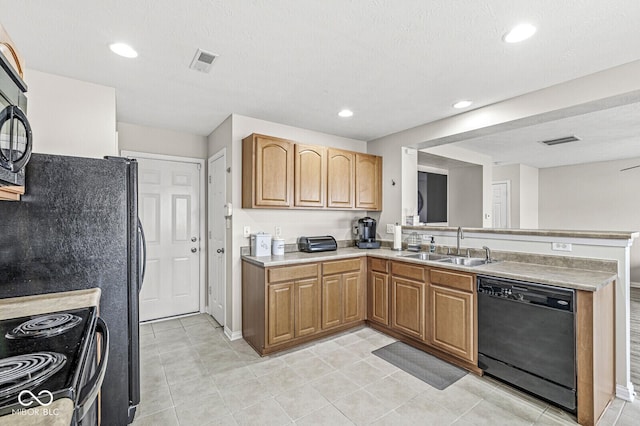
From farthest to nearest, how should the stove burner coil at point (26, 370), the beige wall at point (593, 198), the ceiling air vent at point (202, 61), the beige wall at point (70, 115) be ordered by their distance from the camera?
the beige wall at point (593, 198)
the beige wall at point (70, 115)
the ceiling air vent at point (202, 61)
the stove burner coil at point (26, 370)

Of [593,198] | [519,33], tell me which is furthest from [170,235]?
[593,198]

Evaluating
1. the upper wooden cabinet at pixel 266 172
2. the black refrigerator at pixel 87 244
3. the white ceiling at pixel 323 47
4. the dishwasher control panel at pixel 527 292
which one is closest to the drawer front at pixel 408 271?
the dishwasher control panel at pixel 527 292

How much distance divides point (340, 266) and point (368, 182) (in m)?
1.36

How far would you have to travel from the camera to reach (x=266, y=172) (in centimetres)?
321

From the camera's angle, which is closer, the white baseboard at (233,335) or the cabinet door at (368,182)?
the white baseboard at (233,335)

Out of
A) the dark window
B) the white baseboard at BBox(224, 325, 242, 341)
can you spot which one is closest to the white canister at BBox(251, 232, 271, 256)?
the white baseboard at BBox(224, 325, 242, 341)

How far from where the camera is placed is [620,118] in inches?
137

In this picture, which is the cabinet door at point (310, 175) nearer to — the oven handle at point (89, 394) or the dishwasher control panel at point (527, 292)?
the dishwasher control panel at point (527, 292)

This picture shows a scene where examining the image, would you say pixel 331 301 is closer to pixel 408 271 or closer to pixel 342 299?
pixel 342 299

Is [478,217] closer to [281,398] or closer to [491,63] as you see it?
[491,63]

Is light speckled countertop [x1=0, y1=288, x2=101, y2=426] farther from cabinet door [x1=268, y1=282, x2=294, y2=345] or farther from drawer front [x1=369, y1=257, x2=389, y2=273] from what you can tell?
drawer front [x1=369, y1=257, x2=389, y2=273]

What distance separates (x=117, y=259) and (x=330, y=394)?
177cm

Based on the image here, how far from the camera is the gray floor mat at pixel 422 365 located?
2.48m

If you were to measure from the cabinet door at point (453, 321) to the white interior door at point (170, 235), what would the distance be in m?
3.06
